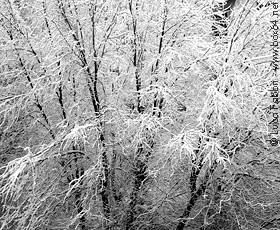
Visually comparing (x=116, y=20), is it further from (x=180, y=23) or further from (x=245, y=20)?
(x=245, y=20)

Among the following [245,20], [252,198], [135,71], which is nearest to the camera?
[245,20]

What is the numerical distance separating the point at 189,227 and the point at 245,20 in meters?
3.69

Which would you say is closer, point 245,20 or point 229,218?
point 245,20

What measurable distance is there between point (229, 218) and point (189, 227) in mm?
744

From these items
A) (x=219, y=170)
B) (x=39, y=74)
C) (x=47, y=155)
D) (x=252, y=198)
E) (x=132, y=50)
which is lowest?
(x=252, y=198)

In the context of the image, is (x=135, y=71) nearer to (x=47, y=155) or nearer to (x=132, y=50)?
Result: (x=132, y=50)

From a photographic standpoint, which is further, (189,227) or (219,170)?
(189,227)

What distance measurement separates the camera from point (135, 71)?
4992 mm

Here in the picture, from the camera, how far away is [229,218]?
554 cm

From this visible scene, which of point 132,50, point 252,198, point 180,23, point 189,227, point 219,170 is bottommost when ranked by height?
point 189,227

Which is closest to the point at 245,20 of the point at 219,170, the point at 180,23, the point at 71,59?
the point at 180,23

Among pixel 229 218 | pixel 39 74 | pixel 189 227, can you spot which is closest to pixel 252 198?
pixel 229 218

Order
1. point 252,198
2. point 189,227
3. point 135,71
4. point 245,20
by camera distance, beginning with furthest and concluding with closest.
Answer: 1. point 189,227
2. point 252,198
3. point 135,71
4. point 245,20

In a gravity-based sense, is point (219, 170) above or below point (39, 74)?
below
